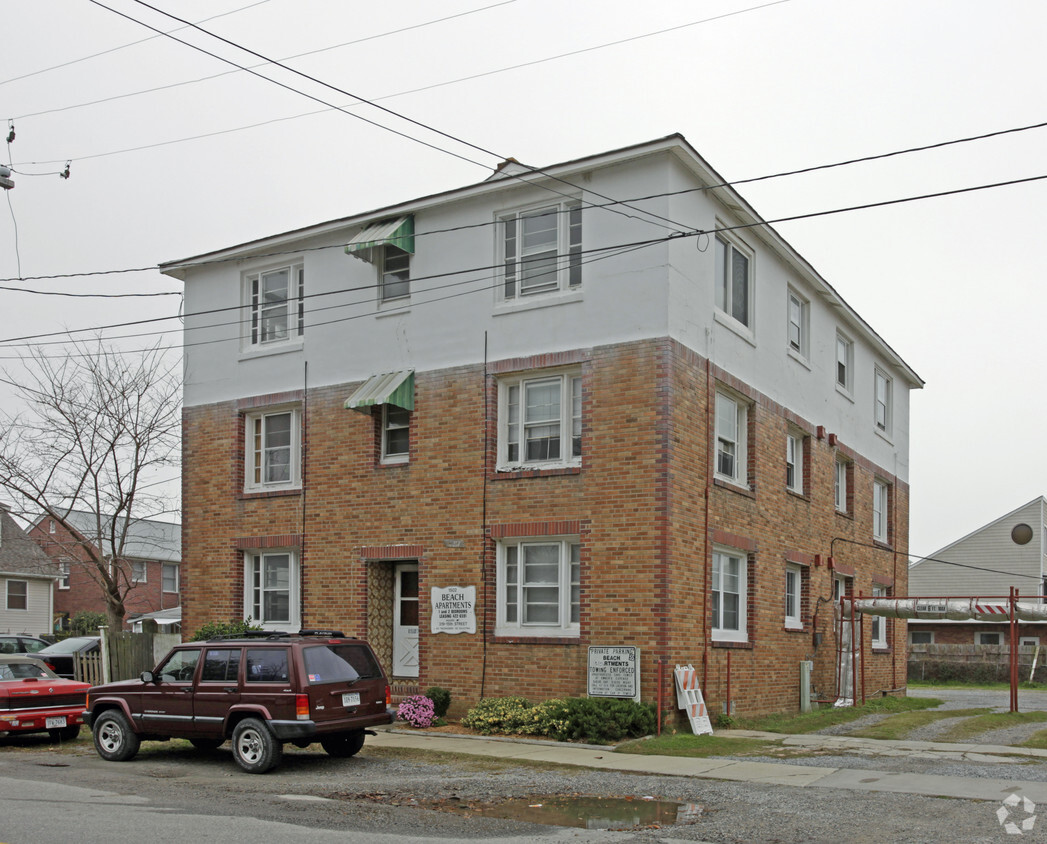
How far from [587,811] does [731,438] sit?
1016 cm

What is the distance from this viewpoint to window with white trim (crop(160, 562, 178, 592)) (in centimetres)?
5828

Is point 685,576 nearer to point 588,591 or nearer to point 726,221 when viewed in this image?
point 588,591

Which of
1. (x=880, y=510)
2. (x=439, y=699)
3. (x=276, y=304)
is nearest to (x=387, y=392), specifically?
(x=276, y=304)

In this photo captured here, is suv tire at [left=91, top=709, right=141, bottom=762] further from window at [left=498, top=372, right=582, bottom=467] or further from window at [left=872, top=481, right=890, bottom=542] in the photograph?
window at [left=872, top=481, right=890, bottom=542]

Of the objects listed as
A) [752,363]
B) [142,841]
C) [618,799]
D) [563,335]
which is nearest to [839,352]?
[752,363]

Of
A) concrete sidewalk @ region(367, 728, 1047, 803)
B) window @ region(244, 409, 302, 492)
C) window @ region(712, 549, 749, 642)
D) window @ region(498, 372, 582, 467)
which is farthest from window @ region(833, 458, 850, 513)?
window @ region(244, 409, 302, 492)

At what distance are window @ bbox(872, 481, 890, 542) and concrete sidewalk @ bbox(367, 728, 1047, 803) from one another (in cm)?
1233

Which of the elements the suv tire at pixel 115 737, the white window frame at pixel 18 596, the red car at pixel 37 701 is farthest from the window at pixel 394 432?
the white window frame at pixel 18 596

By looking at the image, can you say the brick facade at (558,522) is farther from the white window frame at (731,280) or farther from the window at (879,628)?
the window at (879,628)

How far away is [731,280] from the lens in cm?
2038

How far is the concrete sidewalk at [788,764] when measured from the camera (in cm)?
1252

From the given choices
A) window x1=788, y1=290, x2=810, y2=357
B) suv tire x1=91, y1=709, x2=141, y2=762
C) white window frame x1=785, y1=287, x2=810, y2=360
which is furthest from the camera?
window x1=788, y1=290, x2=810, y2=357

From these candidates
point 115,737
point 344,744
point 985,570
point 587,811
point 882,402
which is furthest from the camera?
point 985,570

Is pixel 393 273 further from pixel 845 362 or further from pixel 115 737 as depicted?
pixel 845 362
